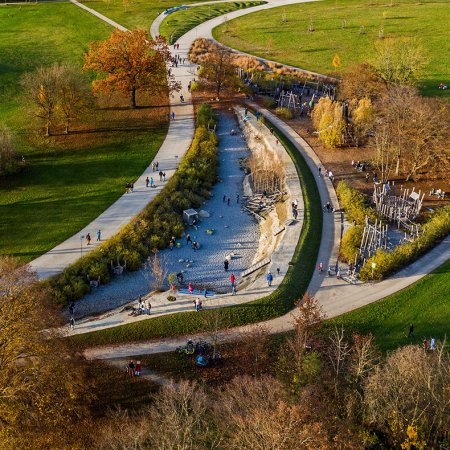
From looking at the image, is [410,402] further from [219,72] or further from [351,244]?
[219,72]

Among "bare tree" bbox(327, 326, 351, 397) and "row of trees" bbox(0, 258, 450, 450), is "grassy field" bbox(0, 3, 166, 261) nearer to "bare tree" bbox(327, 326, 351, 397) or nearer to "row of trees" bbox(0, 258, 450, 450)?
"row of trees" bbox(0, 258, 450, 450)

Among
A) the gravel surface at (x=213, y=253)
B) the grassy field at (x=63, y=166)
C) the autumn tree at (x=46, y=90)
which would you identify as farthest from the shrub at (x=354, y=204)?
the autumn tree at (x=46, y=90)

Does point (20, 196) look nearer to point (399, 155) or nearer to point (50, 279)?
point (50, 279)

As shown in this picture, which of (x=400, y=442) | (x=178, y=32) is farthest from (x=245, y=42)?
(x=400, y=442)

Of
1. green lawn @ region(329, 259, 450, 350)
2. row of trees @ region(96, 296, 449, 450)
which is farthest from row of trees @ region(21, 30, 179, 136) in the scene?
row of trees @ region(96, 296, 449, 450)

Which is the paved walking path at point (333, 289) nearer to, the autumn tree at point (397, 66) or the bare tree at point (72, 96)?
the autumn tree at point (397, 66)

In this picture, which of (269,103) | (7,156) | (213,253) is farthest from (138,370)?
(269,103)
